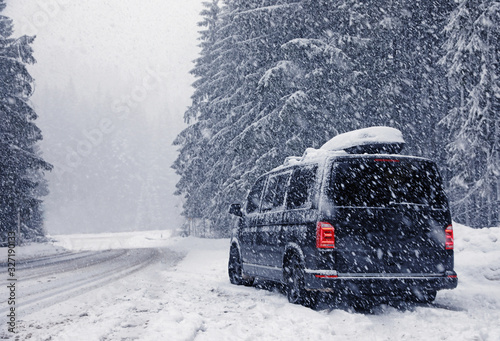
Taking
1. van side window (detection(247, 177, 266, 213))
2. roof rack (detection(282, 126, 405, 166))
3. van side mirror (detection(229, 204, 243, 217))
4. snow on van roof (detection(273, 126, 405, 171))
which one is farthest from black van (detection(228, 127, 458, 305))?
van side mirror (detection(229, 204, 243, 217))

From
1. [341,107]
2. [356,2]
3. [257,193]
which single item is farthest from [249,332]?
[356,2]

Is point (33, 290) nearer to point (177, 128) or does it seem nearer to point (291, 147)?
point (291, 147)

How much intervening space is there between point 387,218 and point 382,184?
1.53ft

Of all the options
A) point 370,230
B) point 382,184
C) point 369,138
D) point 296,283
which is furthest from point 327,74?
point 370,230

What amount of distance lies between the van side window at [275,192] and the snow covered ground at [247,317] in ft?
4.96

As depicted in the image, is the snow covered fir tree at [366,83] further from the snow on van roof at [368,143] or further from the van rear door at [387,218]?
the van rear door at [387,218]

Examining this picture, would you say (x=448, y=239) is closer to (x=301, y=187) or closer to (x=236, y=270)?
(x=301, y=187)

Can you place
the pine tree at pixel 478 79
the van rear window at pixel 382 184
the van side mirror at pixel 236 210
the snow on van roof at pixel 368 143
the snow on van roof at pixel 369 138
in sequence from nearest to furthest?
1. the van rear window at pixel 382 184
2. the snow on van roof at pixel 368 143
3. the snow on van roof at pixel 369 138
4. the van side mirror at pixel 236 210
5. the pine tree at pixel 478 79

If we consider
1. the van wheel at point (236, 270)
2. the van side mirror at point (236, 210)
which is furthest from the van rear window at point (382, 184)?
the van wheel at point (236, 270)

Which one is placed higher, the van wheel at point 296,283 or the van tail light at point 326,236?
the van tail light at point 326,236

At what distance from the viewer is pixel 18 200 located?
83.9 ft

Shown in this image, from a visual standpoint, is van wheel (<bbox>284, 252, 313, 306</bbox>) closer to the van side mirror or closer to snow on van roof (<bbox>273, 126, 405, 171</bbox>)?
snow on van roof (<bbox>273, 126, 405, 171</bbox>)

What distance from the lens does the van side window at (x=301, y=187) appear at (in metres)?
7.53

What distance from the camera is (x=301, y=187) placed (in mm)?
7848
